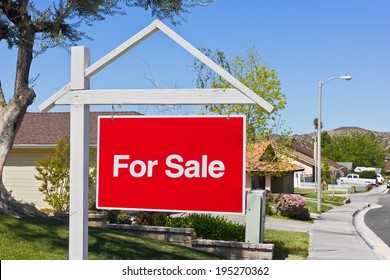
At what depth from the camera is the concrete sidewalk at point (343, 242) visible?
14.7 meters

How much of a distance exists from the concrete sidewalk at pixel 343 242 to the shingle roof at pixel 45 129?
29.1 ft

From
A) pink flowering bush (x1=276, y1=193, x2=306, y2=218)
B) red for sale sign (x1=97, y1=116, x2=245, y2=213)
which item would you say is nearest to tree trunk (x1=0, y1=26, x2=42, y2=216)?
red for sale sign (x1=97, y1=116, x2=245, y2=213)

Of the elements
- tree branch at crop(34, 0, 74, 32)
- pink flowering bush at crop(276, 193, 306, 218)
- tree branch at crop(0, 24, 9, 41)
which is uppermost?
tree branch at crop(34, 0, 74, 32)

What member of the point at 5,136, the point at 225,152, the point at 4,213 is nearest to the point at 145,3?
the point at 5,136

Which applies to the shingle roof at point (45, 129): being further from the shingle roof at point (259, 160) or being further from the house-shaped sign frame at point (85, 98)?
the house-shaped sign frame at point (85, 98)

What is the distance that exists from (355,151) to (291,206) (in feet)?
278

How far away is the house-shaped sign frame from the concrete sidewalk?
9924 mm

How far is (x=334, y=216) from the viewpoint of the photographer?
29250 millimetres

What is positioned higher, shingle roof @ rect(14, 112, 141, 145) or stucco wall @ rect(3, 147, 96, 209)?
shingle roof @ rect(14, 112, 141, 145)

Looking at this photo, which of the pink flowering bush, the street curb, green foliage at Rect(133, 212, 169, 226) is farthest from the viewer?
the pink flowering bush

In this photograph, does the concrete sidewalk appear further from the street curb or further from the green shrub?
the green shrub

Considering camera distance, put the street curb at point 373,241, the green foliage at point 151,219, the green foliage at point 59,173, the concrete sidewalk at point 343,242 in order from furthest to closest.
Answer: the green foliage at point 59,173, the green foliage at point 151,219, the street curb at point 373,241, the concrete sidewalk at point 343,242

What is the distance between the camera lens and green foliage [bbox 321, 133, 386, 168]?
105m

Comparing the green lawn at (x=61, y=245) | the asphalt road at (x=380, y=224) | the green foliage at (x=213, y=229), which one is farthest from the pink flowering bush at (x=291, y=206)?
the green lawn at (x=61, y=245)
